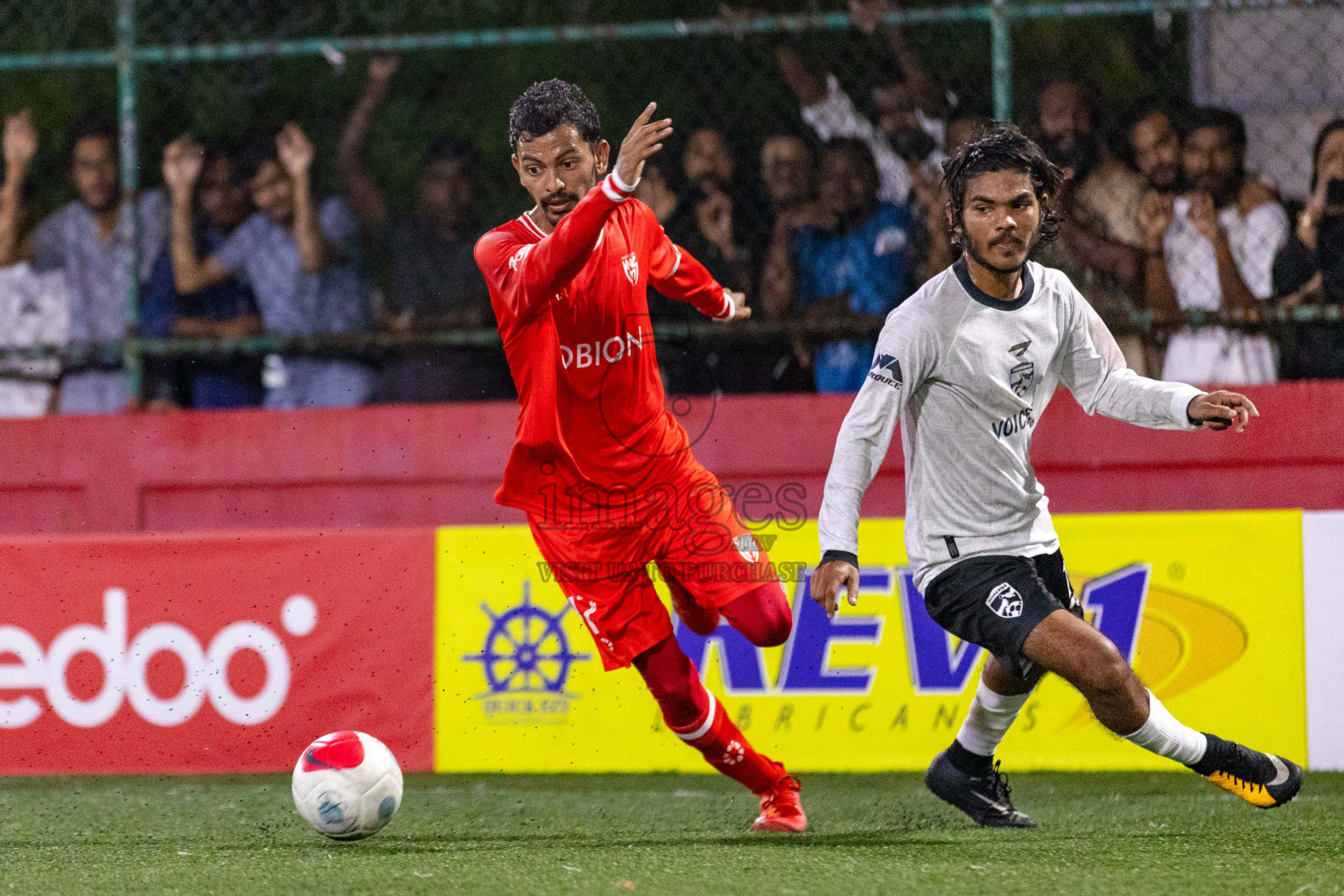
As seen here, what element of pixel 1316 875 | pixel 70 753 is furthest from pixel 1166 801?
pixel 70 753

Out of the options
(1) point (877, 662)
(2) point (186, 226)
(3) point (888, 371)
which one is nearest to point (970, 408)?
(3) point (888, 371)

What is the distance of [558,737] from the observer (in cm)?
594

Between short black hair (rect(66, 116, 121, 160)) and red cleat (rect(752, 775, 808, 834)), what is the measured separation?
13.6 ft

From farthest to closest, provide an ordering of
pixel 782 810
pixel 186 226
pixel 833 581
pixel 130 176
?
pixel 186 226 → pixel 130 176 → pixel 782 810 → pixel 833 581

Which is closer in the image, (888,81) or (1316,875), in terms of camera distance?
(1316,875)

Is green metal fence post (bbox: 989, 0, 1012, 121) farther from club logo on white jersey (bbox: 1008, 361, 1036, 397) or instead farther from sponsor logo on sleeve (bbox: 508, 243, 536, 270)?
sponsor logo on sleeve (bbox: 508, 243, 536, 270)

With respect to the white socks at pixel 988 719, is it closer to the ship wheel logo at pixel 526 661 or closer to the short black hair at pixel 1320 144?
the ship wheel logo at pixel 526 661

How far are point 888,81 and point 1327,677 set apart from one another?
2.83m

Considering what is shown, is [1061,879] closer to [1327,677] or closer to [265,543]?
A: [1327,677]

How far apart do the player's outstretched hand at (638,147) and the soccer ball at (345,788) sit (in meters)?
1.70

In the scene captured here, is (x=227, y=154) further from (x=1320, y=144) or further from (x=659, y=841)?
(x=1320, y=144)

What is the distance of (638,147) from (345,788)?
185 centimetres

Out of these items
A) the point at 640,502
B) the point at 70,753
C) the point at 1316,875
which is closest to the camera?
the point at 1316,875

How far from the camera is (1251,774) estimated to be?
4.07m
